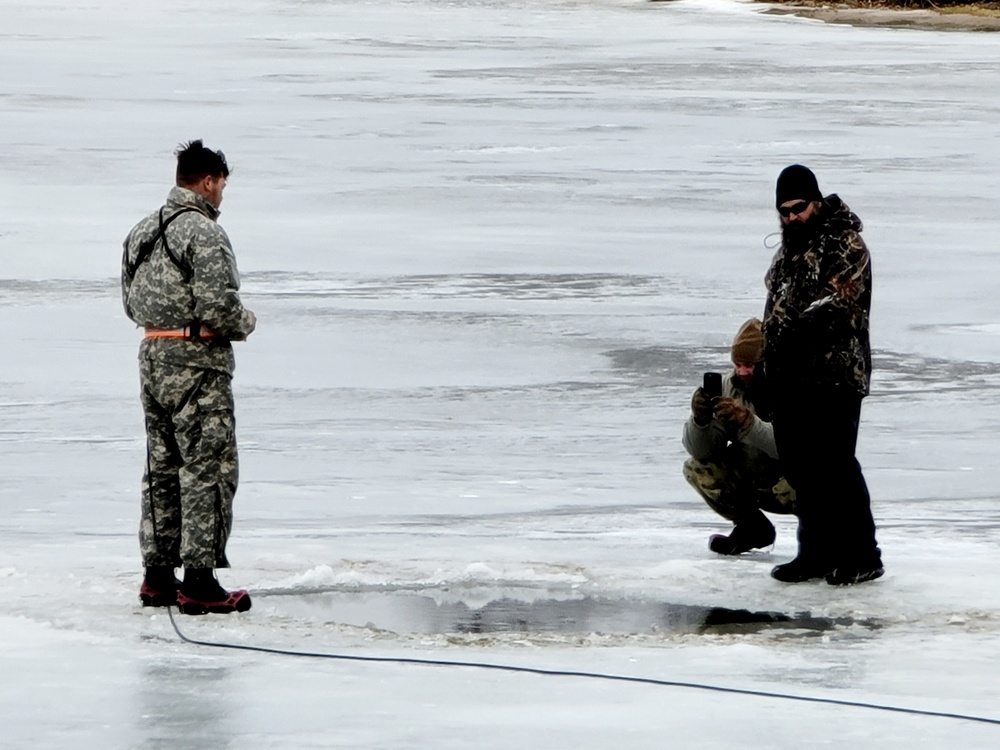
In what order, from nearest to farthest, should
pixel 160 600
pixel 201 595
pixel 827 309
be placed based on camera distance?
1. pixel 201 595
2. pixel 160 600
3. pixel 827 309

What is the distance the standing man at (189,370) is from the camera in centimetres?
645

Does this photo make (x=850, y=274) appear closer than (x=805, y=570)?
Yes

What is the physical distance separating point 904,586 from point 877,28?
37168 millimetres

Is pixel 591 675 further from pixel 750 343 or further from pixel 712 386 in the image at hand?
pixel 750 343

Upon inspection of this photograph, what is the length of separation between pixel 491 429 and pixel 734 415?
2860 mm

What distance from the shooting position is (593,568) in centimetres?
736

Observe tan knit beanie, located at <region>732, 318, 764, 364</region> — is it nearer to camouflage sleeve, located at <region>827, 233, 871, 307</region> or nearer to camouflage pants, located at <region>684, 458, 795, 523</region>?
camouflage pants, located at <region>684, 458, 795, 523</region>

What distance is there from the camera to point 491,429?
33.1 feet

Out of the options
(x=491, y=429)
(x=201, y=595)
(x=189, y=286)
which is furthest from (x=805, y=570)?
(x=491, y=429)

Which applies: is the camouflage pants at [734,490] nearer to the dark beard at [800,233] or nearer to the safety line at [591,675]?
the dark beard at [800,233]

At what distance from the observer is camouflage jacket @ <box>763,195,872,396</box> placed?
270 inches

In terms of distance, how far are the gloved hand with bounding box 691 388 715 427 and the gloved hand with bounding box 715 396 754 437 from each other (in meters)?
0.03

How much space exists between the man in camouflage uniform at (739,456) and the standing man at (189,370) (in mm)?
1724

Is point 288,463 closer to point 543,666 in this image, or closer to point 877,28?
point 543,666
